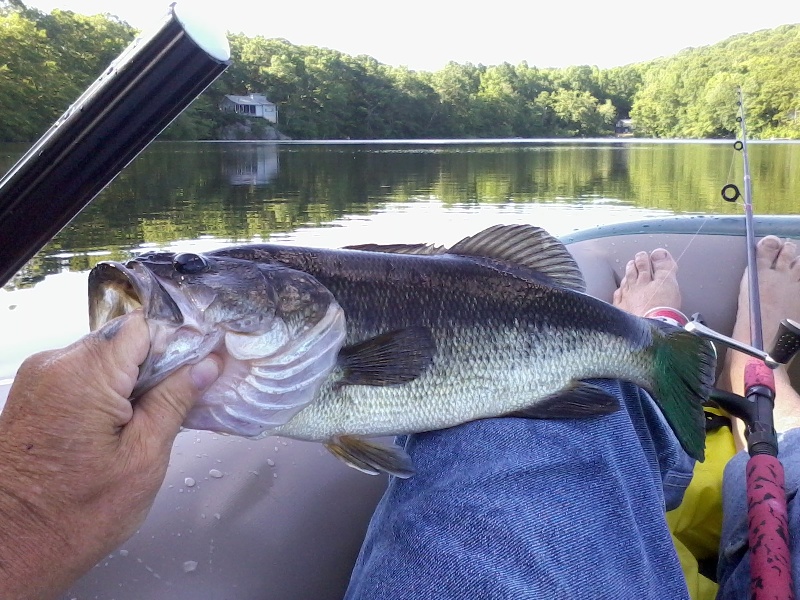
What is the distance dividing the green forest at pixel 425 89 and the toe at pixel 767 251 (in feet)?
4.98

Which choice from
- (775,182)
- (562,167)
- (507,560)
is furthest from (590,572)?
(562,167)

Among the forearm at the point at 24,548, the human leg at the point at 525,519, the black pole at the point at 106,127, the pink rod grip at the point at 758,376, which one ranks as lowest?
the human leg at the point at 525,519

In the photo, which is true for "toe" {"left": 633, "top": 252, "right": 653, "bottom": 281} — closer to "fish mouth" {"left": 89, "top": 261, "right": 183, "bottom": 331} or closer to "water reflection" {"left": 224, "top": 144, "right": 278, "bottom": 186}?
"fish mouth" {"left": 89, "top": 261, "right": 183, "bottom": 331}

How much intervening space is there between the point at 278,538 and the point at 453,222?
7.18m

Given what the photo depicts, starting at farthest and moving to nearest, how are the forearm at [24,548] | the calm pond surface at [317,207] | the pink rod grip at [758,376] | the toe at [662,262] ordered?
the calm pond surface at [317,207] → the toe at [662,262] → the pink rod grip at [758,376] → the forearm at [24,548]

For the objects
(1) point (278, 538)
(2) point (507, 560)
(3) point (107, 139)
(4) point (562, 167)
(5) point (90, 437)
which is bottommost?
(1) point (278, 538)

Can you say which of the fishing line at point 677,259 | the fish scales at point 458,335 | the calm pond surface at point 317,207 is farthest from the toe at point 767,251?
the calm pond surface at point 317,207

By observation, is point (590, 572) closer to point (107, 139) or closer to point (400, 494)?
point (400, 494)

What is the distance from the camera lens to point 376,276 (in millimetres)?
1367

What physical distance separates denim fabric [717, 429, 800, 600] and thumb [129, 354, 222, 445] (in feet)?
3.92

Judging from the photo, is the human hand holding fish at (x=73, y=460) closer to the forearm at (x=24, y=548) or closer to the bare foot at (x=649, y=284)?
the forearm at (x=24, y=548)

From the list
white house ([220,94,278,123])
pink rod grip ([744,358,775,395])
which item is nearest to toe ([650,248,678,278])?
pink rod grip ([744,358,775,395])

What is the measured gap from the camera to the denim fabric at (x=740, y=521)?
134cm

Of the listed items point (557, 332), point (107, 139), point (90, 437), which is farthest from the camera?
point (557, 332)
